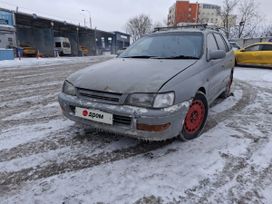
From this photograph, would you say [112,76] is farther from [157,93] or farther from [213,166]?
[213,166]

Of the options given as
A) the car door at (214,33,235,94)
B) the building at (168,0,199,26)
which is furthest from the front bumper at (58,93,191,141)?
the building at (168,0,199,26)

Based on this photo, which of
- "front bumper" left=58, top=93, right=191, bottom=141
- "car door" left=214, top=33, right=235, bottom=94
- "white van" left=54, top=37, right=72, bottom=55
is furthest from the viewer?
"white van" left=54, top=37, right=72, bottom=55

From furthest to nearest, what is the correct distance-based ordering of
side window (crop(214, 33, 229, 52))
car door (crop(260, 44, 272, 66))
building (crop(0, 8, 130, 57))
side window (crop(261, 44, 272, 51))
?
building (crop(0, 8, 130, 57)), side window (crop(261, 44, 272, 51)), car door (crop(260, 44, 272, 66)), side window (crop(214, 33, 229, 52))

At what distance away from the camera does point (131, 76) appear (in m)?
3.02

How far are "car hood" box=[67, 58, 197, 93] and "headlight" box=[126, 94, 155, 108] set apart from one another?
0.19 feet

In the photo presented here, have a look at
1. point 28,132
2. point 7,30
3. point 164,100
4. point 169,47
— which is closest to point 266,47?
point 169,47

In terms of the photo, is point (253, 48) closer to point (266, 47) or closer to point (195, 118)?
point (266, 47)

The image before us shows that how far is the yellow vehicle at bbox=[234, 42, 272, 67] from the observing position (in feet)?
40.4

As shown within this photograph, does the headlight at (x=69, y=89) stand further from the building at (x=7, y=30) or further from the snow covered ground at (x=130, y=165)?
the building at (x=7, y=30)

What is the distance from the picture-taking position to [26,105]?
5.25 meters

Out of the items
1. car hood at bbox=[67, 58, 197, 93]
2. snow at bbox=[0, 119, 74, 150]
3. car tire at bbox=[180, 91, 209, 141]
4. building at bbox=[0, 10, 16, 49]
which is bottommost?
snow at bbox=[0, 119, 74, 150]

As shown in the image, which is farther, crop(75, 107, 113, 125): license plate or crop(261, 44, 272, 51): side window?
crop(261, 44, 272, 51): side window

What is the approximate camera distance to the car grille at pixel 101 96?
2824 mm

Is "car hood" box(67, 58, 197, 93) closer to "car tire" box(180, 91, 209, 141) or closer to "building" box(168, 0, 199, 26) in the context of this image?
"car tire" box(180, 91, 209, 141)
